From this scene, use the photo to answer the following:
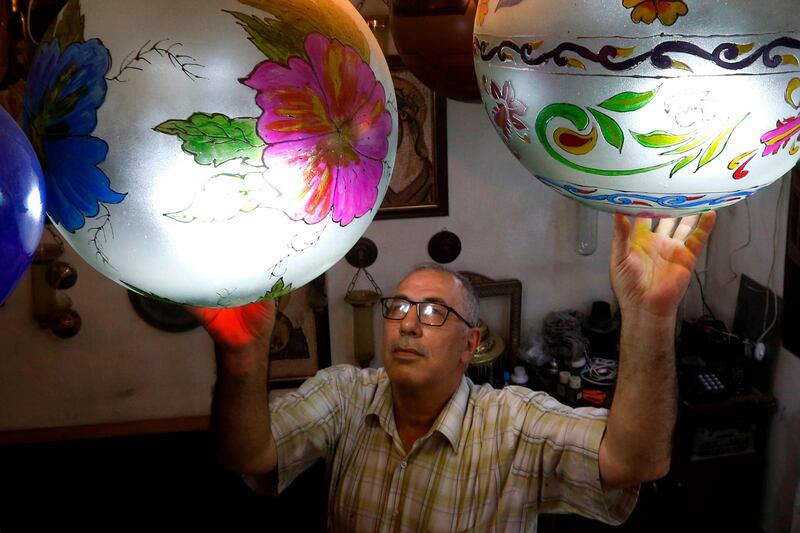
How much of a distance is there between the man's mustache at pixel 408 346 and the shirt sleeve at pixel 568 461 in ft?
1.07

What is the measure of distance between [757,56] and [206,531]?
12.0 ft

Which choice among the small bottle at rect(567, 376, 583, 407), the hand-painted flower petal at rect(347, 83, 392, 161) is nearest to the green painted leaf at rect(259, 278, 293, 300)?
the hand-painted flower petal at rect(347, 83, 392, 161)

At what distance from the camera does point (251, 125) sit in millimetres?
673

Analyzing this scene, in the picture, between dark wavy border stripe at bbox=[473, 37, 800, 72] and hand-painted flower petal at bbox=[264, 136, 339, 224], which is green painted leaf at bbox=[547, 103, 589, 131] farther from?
hand-painted flower petal at bbox=[264, 136, 339, 224]

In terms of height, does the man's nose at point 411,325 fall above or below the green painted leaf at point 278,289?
below

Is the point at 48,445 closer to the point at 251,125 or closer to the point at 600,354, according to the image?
the point at 600,354

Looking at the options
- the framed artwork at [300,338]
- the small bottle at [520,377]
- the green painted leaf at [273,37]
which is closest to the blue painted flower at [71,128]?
the green painted leaf at [273,37]

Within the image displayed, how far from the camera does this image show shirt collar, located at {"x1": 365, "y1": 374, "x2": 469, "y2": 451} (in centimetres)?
197

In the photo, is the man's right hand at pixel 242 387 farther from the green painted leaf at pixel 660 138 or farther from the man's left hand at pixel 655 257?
the green painted leaf at pixel 660 138

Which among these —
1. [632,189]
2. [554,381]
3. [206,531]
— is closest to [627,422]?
[632,189]

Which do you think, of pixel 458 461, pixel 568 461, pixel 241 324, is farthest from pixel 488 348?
pixel 241 324

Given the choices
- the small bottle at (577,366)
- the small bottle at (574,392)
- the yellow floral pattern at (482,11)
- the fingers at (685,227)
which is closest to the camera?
the yellow floral pattern at (482,11)

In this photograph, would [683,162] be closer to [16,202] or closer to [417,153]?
[16,202]

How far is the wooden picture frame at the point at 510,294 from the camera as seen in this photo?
3975 mm
